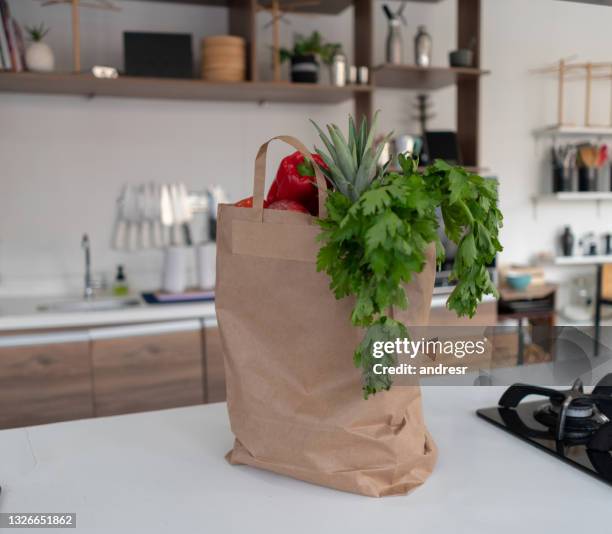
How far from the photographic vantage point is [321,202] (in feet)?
2.59

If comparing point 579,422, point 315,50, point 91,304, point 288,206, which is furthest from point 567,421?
point 315,50

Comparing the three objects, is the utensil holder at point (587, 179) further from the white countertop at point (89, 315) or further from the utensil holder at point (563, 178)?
the white countertop at point (89, 315)

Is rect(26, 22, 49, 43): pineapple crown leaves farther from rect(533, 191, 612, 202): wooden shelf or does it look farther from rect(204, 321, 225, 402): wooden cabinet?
rect(533, 191, 612, 202): wooden shelf

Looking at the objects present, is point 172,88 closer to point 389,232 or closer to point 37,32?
point 37,32

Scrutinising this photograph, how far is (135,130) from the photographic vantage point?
10.0 ft

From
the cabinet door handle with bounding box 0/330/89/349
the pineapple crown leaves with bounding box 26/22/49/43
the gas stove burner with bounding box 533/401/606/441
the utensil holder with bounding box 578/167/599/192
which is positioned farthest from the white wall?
the gas stove burner with bounding box 533/401/606/441

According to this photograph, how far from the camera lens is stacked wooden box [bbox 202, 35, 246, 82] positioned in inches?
109

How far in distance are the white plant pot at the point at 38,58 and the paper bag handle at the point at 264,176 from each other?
215 cm

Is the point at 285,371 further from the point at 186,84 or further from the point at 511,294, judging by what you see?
the point at 511,294

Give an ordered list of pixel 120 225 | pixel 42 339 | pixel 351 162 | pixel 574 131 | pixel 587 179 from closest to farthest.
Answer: pixel 351 162 < pixel 42 339 < pixel 120 225 < pixel 574 131 < pixel 587 179

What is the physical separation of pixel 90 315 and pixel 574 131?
2779 mm

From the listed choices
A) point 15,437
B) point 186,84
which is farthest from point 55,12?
point 15,437

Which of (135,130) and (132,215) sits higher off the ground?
(135,130)

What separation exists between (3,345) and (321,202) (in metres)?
1.99
